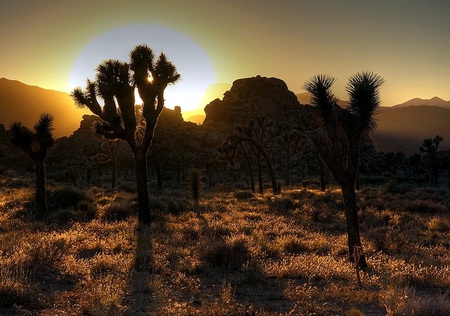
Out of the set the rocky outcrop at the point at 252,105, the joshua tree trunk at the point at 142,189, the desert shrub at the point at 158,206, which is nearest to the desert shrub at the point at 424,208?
the desert shrub at the point at 158,206

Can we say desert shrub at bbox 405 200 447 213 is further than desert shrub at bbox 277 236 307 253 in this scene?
Yes

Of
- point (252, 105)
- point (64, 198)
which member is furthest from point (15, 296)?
point (252, 105)

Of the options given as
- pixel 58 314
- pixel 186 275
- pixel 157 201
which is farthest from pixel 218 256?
pixel 157 201

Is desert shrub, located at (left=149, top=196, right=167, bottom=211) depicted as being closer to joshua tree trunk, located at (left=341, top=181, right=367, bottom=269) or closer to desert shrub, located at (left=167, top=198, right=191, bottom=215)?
desert shrub, located at (left=167, top=198, right=191, bottom=215)

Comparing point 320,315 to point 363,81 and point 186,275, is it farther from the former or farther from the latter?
point 363,81

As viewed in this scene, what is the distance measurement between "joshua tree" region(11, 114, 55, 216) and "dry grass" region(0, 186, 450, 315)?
372cm

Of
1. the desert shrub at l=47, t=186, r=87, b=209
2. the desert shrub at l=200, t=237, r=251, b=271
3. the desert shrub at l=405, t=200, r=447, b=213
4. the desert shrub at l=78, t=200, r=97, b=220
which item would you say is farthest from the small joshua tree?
the desert shrub at l=405, t=200, r=447, b=213

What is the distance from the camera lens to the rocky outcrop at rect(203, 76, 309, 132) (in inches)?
5684

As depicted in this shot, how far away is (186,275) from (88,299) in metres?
3.05

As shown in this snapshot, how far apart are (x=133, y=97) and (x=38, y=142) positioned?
744cm

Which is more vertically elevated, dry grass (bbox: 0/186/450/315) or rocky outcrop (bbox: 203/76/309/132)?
rocky outcrop (bbox: 203/76/309/132)

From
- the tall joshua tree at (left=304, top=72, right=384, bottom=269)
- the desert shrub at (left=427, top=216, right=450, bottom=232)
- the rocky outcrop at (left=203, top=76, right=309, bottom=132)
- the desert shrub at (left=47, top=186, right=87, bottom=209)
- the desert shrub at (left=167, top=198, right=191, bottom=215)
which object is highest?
the rocky outcrop at (left=203, top=76, right=309, bottom=132)

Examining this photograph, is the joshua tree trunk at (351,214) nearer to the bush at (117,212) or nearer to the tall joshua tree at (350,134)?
the tall joshua tree at (350,134)

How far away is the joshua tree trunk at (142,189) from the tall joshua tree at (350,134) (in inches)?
384
